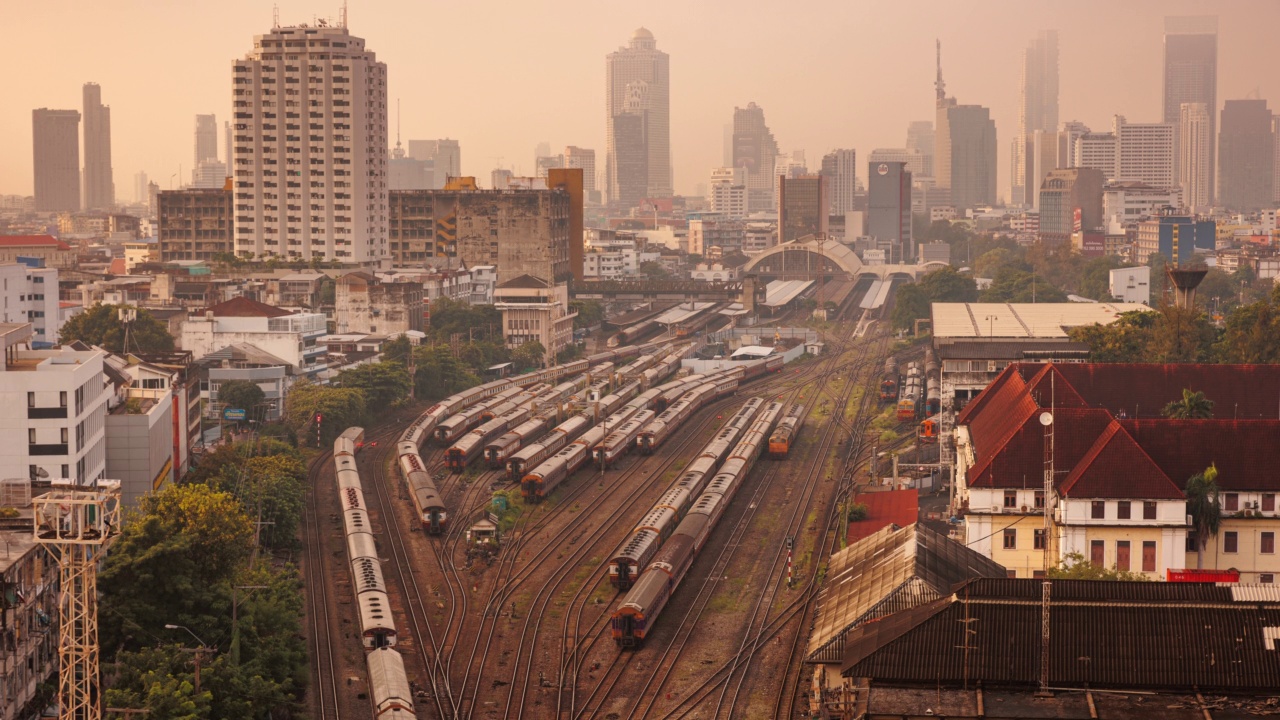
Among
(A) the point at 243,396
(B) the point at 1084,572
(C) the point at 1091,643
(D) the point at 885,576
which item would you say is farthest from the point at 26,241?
(C) the point at 1091,643

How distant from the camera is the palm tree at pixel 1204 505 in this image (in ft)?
128

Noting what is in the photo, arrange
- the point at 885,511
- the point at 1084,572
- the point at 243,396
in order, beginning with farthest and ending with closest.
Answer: the point at 243,396
the point at 885,511
the point at 1084,572

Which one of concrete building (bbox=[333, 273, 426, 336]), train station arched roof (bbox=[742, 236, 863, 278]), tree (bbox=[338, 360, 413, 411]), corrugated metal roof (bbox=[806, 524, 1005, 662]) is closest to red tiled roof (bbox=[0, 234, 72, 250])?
concrete building (bbox=[333, 273, 426, 336])

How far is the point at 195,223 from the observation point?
404 feet

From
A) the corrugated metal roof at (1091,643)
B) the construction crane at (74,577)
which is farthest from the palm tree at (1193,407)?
the construction crane at (74,577)

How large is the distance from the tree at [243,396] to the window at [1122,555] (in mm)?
39047

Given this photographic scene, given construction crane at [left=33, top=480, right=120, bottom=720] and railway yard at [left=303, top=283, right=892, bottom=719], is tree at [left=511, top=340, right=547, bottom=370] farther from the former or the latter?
construction crane at [left=33, top=480, right=120, bottom=720]

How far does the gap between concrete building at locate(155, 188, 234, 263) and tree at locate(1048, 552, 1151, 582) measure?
3794 inches

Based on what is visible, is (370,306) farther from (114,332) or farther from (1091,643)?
(1091,643)

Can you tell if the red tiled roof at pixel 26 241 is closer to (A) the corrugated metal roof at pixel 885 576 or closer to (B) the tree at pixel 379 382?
(B) the tree at pixel 379 382

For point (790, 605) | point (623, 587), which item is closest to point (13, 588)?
point (623, 587)

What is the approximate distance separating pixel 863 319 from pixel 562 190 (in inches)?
1047

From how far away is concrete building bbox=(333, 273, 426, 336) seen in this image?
88.9m

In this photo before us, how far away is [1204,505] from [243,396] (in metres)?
40.7
